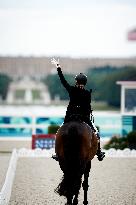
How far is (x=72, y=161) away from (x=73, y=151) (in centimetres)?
13

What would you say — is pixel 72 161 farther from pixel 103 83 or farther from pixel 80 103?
pixel 103 83

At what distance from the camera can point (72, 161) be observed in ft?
17.5

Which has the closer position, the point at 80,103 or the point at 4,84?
the point at 80,103

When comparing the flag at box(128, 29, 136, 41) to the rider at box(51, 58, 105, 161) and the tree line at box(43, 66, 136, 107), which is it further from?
the rider at box(51, 58, 105, 161)

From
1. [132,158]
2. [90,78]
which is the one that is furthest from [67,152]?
[90,78]

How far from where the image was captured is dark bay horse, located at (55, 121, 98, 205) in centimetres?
527

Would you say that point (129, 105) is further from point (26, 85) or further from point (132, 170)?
point (26, 85)

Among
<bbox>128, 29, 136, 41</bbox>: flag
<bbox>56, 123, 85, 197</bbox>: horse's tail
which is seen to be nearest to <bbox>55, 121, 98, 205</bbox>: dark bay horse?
<bbox>56, 123, 85, 197</bbox>: horse's tail

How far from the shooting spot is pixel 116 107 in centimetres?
4022

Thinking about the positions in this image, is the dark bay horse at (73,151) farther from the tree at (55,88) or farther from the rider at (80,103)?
the tree at (55,88)

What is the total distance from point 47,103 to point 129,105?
26.8m

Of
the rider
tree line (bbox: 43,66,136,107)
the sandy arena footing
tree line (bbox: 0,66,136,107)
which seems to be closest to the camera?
the rider

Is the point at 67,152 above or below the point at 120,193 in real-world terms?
above

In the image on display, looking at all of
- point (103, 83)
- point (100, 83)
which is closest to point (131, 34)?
point (103, 83)
